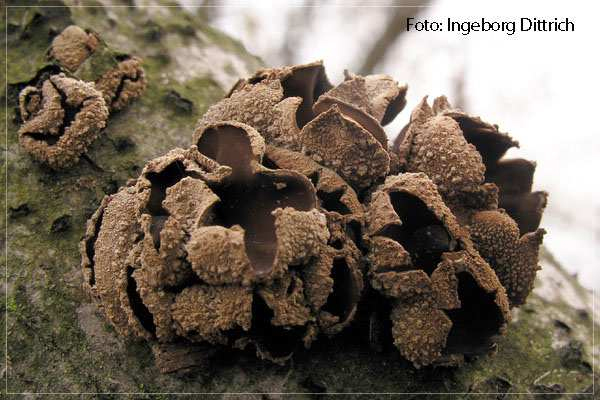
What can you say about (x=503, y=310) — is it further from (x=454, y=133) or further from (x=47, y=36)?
(x=47, y=36)

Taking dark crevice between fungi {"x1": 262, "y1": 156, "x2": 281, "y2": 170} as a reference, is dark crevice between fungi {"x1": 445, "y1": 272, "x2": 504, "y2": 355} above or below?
below

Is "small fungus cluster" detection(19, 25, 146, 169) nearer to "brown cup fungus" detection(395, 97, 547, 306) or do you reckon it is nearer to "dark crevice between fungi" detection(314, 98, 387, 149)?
"dark crevice between fungi" detection(314, 98, 387, 149)

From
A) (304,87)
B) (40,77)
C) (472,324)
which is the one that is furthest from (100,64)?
(472,324)

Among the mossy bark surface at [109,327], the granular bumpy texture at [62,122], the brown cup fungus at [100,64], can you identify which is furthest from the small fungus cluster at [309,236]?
the brown cup fungus at [100,64]

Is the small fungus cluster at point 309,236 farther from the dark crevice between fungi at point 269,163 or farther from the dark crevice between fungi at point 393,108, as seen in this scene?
the dark crevice between fungi at point 393,108

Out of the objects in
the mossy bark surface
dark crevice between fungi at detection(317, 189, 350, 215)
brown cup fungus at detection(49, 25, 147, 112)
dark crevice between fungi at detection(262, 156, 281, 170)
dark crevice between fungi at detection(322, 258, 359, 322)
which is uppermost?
dark crevice between fungi at detection(262, 156, 281, 170)

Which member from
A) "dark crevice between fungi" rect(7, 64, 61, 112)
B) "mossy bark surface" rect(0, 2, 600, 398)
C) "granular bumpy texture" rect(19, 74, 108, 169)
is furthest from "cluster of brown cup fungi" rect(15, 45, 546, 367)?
"dark crevice between fungi" rect(7, 64, 61, 112)

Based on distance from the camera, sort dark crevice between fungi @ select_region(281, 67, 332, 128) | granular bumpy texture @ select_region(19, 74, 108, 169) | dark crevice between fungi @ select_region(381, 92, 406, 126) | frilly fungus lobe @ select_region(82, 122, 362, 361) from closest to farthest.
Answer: frilly fungus lobe @ select_region(82, 122, 362, 361) → dark crevice between fungi @ select_region(281, 67, 332, 128) → granular bumpy texture @ select_region(19, 74, 108, 169) → dark crevice between fungi @ select_region(381, 92, 406, 126)
